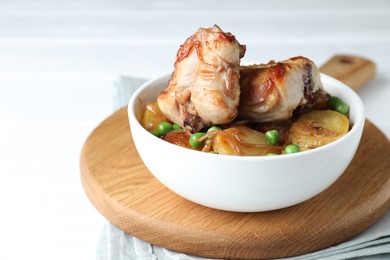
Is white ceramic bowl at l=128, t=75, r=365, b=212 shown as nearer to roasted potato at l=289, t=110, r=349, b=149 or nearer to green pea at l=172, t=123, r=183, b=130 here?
roasted potato at l=289, t=110, r=349, b=149

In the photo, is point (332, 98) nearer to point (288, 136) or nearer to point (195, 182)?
point (288, 136)

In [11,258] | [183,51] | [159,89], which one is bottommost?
[11,258]

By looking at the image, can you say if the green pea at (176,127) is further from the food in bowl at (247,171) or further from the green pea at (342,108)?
the green pea at (342,108)

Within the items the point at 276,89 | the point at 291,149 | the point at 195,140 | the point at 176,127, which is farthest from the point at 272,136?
the point at 176,127

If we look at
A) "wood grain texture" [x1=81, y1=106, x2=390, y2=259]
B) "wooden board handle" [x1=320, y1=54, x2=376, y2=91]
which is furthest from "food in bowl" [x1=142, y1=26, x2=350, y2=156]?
"wooden board handle" [x1=320, y1=54, x2=376, y2=91]

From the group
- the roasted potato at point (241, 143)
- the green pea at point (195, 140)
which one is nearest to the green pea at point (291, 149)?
the roasted potato at point (241, 143)

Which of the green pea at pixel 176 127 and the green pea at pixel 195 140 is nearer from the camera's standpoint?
the green pea at pixel 195 140

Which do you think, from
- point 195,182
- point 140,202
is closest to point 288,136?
point 195,182
